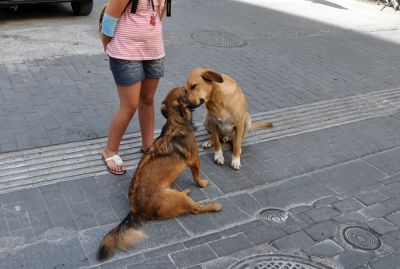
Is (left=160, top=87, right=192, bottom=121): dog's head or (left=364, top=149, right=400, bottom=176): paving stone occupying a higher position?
(left=160, top=87, right=192, bottom=121): dog's head

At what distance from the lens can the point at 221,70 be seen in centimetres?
729

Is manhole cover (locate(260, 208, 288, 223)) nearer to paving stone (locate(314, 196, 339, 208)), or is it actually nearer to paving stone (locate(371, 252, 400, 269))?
paving stone (locate(314, 196, 339, 208))

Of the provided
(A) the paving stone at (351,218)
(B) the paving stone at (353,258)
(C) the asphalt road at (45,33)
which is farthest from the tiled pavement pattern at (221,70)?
(B) the paving stone at (353,258)

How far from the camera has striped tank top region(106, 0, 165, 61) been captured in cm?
380

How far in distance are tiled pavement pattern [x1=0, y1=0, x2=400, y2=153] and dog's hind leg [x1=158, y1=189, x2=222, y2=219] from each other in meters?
1.74

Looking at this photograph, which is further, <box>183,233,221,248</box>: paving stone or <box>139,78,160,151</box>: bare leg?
<box>139,78,160,151</box>: bare leg

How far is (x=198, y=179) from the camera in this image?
423cm

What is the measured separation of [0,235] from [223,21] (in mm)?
7913

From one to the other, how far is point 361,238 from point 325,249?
383mm

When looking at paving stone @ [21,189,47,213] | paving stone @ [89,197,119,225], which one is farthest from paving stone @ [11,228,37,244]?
paving stone @ [89,197,119,225]

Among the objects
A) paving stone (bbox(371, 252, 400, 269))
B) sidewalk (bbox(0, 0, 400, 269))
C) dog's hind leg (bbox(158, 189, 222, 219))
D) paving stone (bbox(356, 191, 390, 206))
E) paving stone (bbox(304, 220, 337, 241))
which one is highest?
dog's hind leg (bbox(158, 189, 222, 219))

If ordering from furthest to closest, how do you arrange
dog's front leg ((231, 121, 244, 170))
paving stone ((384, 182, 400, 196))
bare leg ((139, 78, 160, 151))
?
dog's front leg ((231, 121, 244, 170)) < paving stone ((384, 182, 400, 196)) < bare leg ((139, 78, 160, 151))

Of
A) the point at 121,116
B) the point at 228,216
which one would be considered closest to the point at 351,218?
the point at 228,216

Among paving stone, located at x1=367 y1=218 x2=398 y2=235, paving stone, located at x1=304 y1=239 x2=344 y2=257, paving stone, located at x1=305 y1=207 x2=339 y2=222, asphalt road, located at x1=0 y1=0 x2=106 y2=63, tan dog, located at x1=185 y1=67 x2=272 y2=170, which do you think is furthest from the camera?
asphalt road, located at x1=0 y1=0 x2=106 y2=63
